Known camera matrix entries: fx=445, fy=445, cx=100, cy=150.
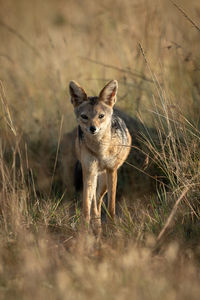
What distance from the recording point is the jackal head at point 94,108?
17.0 ft

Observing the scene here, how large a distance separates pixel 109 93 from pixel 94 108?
1.03 ft

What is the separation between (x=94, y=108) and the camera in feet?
17.5

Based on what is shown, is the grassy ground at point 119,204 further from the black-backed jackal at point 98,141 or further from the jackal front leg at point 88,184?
the black-backed jackal at point 98,141

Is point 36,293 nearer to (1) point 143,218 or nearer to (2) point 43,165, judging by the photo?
(1) point 143,218

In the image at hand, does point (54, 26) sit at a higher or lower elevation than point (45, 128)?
Result: higher

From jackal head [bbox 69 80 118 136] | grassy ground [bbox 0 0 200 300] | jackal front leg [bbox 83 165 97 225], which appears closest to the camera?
grassy ground [bbox 0 0 200 300]

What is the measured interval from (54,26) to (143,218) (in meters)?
9.17

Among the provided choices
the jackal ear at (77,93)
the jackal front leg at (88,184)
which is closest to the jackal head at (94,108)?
the jackal ear at (77,93)

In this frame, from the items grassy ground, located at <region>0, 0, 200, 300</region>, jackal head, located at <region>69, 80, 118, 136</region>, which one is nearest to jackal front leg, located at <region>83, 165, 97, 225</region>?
grassy ground, located at <region>0, 0, 200, 300</region>

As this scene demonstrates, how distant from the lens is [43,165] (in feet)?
23.1

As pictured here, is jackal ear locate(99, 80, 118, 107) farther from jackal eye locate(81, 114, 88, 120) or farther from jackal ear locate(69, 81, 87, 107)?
jackal eye locate(81, 114, 88, 120)

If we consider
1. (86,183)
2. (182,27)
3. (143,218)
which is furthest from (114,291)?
(182,27)

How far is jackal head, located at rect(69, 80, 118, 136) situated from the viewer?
517 centimetres

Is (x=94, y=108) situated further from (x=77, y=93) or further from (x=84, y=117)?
(x=77, y=93)
